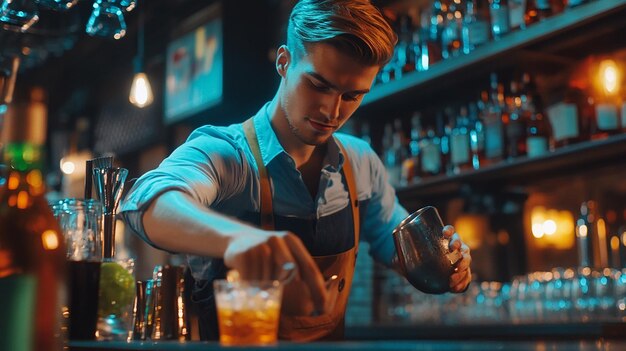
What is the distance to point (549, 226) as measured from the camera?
345 cm

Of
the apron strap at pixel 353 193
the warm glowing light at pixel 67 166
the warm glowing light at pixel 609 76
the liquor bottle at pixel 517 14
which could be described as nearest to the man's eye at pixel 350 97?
the apron strap at pixel 353 193

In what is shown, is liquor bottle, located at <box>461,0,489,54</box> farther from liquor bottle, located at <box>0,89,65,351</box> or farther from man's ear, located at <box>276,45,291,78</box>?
liquor bottle, located at <box>0,89,65,351</box>

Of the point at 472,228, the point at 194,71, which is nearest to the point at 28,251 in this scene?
the point at 472,228

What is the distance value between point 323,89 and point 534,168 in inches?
64.9

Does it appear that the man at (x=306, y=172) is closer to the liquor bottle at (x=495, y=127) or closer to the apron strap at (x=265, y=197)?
the apron strap at (x=265, y=197)

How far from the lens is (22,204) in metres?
0.94

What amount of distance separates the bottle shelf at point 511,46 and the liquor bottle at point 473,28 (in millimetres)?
39

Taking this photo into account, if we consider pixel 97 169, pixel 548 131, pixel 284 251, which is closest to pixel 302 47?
pixel 97 169

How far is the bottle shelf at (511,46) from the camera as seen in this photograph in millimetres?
2676

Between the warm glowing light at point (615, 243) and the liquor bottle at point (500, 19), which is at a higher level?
the liquor bottle at point (500, 19)

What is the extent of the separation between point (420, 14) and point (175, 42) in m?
2.21

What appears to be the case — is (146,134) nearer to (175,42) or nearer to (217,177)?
(175,42)

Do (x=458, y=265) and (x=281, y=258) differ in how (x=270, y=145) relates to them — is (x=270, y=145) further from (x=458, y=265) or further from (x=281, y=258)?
(x=281, y=258)

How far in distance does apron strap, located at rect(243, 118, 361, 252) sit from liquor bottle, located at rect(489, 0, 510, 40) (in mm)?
1307
